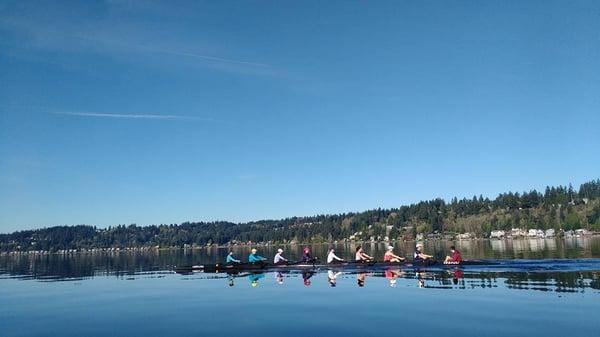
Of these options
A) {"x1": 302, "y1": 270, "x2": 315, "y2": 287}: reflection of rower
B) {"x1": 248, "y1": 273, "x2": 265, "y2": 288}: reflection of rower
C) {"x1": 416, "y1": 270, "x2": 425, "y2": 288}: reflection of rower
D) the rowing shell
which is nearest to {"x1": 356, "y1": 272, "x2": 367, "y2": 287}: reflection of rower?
the rowing shell

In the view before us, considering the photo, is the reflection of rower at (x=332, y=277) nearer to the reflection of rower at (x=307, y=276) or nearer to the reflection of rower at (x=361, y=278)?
the reflection of rower at (x=307, y=276)

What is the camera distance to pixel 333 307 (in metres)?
27.2

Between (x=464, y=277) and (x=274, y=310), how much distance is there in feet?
63.8

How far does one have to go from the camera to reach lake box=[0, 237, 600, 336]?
21.1 meters

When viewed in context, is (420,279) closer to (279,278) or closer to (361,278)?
(361,278)

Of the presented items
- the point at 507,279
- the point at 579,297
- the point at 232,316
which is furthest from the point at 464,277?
the point at 232,316

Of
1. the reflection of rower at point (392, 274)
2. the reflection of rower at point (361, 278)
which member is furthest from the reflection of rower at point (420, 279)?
the reflection of rower at point (361, 278)

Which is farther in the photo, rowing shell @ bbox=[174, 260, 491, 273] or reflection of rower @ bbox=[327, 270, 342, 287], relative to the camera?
rowing shell @ bbox=[174, 260, 491, 273]

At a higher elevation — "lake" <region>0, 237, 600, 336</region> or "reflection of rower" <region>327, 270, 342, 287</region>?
"lake" <region>0, 237, 600, 336</region>

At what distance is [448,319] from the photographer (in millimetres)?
22109

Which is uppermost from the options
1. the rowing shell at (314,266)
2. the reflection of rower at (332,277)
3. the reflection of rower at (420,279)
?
the rowing shell at (314,266)

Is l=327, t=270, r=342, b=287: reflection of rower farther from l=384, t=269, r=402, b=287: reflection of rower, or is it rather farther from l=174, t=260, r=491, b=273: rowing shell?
l=384, t=269, r=402, b=287: reflection of rower

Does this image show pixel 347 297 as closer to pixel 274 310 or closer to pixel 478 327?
pixel 274 310

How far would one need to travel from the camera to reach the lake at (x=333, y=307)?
21.1 metres
